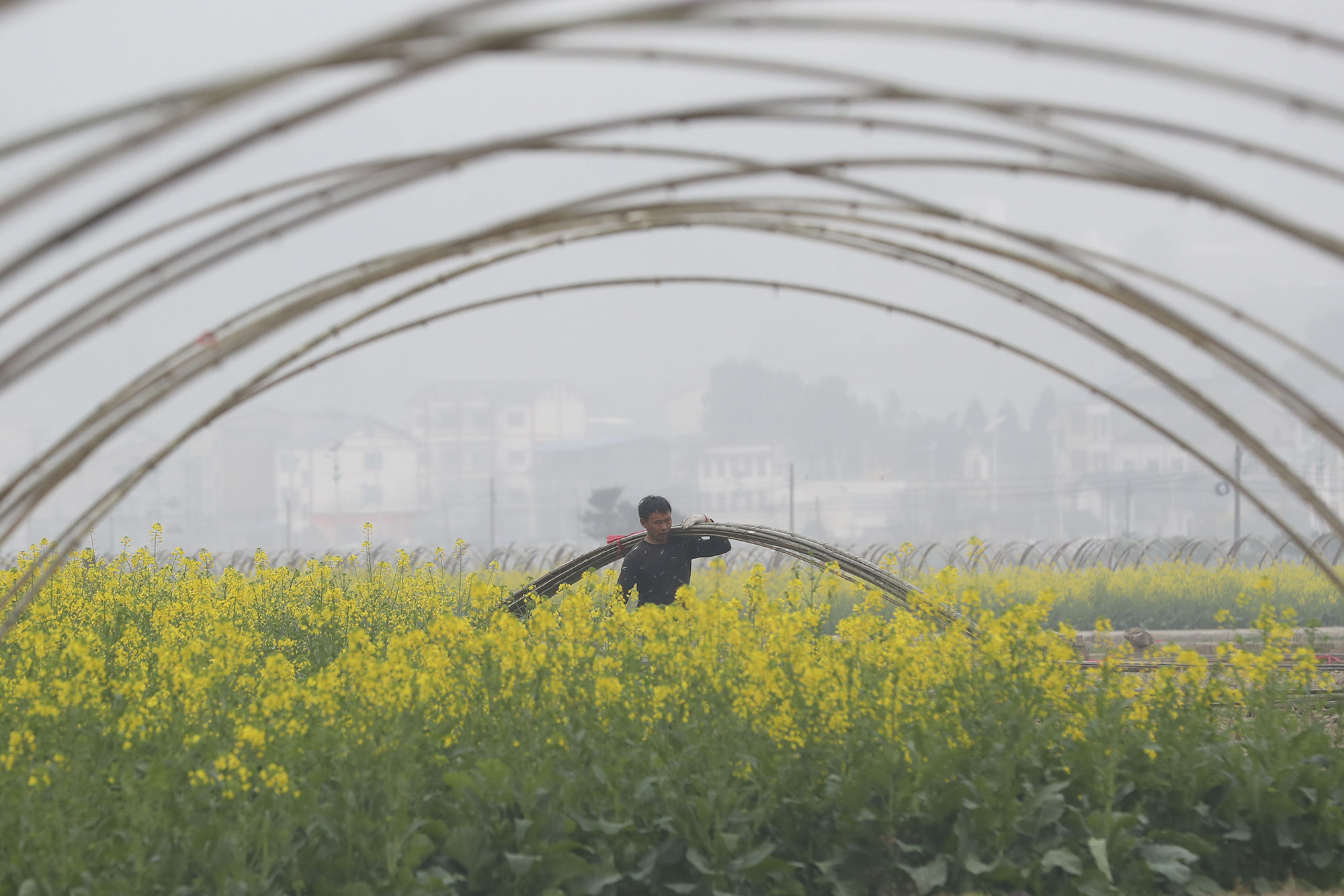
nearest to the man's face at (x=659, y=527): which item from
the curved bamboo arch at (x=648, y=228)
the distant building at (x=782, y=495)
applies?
the curved bamboo arch at (x=648, y=228)

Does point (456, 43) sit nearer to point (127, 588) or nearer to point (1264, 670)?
point (1264, 670)

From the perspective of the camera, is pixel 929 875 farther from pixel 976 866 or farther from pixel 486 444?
pixel 486 444

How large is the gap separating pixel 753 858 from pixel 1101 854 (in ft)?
4.06

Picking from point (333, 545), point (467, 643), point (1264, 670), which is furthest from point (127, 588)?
point (333, 545)

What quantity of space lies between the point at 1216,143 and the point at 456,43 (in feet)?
8.05

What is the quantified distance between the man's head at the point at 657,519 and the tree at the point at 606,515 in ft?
120

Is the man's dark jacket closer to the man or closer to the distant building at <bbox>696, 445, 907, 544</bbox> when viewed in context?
the man

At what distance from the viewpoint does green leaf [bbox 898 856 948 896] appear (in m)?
3.80

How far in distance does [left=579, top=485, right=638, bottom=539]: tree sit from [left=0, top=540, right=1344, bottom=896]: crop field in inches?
1548

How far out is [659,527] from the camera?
7.22 meters

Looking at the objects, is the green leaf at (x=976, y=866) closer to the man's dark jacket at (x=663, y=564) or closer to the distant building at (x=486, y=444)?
the man's dark jacket at (x=663, y=564)

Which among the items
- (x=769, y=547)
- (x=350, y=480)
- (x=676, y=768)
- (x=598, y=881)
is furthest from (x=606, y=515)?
(x=598, y=881)

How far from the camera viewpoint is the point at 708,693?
4.29m

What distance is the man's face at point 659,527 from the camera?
23.7 feet
